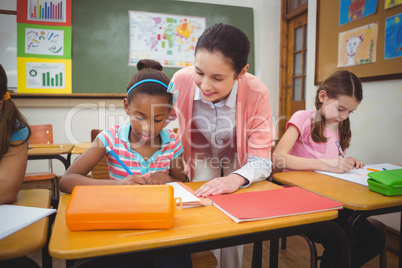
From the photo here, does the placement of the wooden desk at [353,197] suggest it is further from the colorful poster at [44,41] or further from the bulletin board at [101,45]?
the colorful poster at [44,41]

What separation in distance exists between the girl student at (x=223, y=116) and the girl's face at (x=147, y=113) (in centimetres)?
18

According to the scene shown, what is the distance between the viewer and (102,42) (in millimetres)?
3369

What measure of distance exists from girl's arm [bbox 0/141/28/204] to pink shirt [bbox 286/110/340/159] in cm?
129

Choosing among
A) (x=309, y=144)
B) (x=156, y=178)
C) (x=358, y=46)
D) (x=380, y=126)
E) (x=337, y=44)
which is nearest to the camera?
(x=156, y=178)

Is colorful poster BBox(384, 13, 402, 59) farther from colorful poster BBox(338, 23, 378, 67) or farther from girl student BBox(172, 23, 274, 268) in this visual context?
girl student BBox(172, 23, 274, 268)

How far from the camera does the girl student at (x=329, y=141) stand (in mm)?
1285

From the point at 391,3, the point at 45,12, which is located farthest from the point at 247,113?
the point at 45,12

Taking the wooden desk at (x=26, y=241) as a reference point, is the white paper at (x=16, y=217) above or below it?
above

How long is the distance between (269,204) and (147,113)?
1.92ft

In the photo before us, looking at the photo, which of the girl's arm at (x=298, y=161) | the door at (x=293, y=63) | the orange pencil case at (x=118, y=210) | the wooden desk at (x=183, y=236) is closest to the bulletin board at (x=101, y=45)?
the door at (x=293, y=63)

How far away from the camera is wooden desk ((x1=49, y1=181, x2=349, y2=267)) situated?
1.88 feet

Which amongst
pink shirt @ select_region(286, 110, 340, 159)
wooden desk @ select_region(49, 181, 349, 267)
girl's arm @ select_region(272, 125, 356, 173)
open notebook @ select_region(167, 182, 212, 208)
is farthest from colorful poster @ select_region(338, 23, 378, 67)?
open notebook @ select_region(167, 182, 212, 208)

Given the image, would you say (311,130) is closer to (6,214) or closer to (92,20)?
(6,214)

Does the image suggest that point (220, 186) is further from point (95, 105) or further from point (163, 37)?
point (163, 37)
